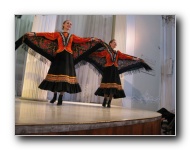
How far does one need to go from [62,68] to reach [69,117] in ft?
1.65

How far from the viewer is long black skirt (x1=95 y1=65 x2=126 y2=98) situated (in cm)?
190

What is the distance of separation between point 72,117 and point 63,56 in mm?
577

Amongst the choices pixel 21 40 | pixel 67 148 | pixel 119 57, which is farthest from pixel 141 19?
pixel 67 148

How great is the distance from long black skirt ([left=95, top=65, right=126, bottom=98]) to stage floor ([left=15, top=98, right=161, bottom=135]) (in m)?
0.10

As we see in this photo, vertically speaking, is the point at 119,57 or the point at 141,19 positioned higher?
the point at 141,19

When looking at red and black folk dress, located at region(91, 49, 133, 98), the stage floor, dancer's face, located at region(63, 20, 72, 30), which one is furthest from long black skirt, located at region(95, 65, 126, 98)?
dancer's face, located at region(63, 20, 72, 30)

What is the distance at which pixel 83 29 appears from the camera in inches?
74.2

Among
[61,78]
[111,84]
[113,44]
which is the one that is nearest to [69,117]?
[61,78]

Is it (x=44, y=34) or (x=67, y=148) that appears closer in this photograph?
(x=67, y=148)

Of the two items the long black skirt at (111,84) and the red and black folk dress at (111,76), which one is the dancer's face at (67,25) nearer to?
the red and black folk dress at (111,76)

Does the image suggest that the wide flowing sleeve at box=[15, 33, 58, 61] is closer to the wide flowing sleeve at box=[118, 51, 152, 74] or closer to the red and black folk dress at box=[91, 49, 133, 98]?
the red and black folk dress at box=[91, 49, 133, 98]

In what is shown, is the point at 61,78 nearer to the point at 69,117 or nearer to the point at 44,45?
A: the point at 44,45
